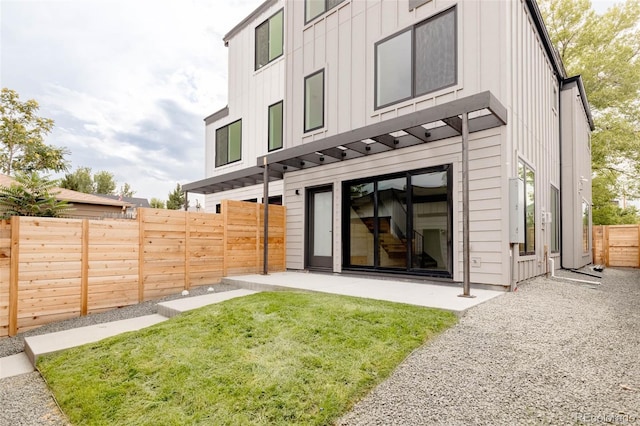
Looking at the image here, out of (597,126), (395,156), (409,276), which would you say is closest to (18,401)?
(409,276)

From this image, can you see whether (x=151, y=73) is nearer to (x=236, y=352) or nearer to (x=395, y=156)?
(x=395, y=156)

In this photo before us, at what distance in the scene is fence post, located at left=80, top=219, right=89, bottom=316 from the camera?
16.7 ft

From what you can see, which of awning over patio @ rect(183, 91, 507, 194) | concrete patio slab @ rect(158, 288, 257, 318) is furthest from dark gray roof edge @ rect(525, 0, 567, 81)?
concrete patio slab @ rect(158, 288, 257, 318)

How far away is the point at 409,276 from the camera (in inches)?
245

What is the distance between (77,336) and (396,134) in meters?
5.88

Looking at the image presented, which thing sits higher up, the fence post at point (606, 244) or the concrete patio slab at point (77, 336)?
Result: the fence post at point (606, 244)

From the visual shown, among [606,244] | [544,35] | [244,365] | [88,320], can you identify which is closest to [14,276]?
[88,320]

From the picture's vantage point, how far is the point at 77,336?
407 cm

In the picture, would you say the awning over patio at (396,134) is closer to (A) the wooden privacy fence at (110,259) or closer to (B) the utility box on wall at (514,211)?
(B) the utility box on wall at (514,211)

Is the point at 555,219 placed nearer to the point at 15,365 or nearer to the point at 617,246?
the point at 617,246

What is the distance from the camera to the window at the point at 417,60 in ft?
19.2

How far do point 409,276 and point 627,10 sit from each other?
58.0ft

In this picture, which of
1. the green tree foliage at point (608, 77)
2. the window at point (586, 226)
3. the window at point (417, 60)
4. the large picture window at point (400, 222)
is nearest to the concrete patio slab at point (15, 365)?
the large picture window at point (400, 222)

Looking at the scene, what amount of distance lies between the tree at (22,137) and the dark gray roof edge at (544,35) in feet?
65.7
